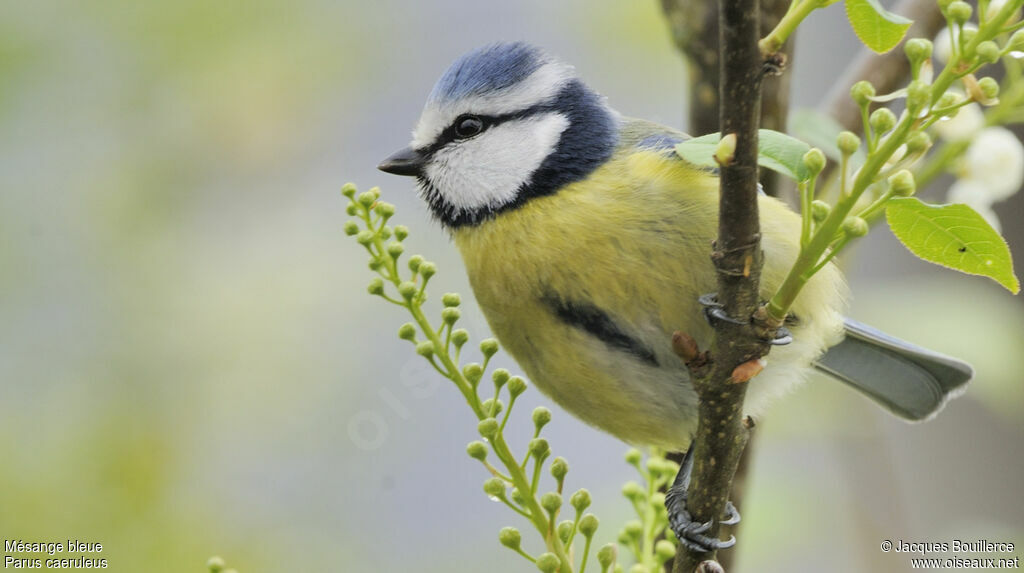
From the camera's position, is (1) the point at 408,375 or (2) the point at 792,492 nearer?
(2) the point at 792,492

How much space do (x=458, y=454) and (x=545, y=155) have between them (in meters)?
1.55

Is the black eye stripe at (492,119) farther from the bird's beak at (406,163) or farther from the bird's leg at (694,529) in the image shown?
the bird's leg at (694,529)

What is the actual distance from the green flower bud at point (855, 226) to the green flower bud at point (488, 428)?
48 cm

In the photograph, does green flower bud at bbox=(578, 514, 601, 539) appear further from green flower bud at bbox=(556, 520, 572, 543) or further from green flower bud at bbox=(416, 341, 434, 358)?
green flower bud at bbox=(416, 341, 434, 358)

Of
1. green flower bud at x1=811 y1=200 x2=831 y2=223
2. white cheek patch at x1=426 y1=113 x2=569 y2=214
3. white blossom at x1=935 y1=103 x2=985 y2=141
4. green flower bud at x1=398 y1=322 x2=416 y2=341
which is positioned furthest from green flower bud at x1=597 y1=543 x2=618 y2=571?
white blossom at x1=935 y1=103 x2=985 y2=141

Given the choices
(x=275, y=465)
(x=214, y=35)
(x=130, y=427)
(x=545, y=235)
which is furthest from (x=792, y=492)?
(x=214, y=35)

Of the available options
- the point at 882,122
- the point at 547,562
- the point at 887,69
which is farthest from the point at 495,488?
the point at 887,69

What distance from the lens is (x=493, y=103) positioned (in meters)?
2.07

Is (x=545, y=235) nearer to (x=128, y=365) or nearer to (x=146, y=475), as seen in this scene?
(x=146, y=475)

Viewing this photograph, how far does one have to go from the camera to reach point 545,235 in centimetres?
185

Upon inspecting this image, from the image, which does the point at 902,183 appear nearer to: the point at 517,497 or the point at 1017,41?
the point at 1017,41

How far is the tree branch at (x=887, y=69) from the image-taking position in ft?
8.30

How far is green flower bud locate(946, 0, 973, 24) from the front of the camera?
97 cm

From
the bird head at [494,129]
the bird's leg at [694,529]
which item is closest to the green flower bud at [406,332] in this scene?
the bird's leg at [694,529]
